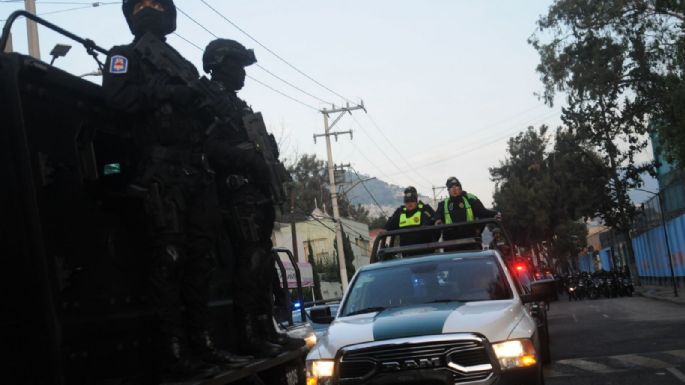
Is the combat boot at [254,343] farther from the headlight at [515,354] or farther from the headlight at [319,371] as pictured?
the headlight at [515,354]

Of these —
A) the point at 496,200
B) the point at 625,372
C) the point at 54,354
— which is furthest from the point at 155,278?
the point at 496,200

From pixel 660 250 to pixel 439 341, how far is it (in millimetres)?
42760

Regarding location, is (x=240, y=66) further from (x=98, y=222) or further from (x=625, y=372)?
(x=625, y=372)

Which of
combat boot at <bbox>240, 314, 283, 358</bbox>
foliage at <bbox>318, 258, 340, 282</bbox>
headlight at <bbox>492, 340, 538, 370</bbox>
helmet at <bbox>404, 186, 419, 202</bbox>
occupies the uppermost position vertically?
helmet at <bbox>404, 186, 419, 202</bbox>

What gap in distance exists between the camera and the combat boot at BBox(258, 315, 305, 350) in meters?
5.51

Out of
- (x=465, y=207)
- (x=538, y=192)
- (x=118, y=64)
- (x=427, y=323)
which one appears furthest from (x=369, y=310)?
(x=538, y=192)

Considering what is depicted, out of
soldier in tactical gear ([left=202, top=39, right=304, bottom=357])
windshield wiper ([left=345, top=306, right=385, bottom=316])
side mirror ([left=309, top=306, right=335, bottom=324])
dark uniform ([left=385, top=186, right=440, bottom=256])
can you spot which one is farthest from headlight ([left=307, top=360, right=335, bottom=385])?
dark uniform ([left=385, top=186, right=440, bottom=256])

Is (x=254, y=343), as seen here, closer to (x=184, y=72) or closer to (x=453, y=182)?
(x=184, y=72)

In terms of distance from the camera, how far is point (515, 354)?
5.72 metres

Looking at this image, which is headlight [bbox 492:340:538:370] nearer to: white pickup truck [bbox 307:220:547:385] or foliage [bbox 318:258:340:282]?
white pickup truck [bbox 307:220:547:385]

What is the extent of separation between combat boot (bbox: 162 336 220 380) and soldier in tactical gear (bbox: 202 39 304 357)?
1040 mm

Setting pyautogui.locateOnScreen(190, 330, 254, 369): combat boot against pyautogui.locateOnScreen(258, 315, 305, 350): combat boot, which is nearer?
pyautogui.locateOnScreen(190, 330, 254, 369): combat boot

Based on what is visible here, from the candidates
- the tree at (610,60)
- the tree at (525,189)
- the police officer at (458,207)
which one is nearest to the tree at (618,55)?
the tree at (610,60)

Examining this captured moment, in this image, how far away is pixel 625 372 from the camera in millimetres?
9648
